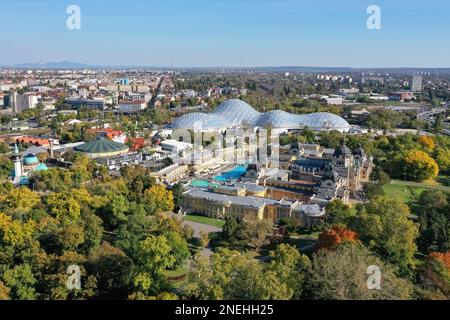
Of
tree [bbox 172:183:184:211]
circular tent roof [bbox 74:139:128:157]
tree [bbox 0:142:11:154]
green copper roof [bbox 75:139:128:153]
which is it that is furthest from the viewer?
tree [bbox 0:142:11:154]

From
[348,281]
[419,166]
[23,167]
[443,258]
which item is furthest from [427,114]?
[348,281]

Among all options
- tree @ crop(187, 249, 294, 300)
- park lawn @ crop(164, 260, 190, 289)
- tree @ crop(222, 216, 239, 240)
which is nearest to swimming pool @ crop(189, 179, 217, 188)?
tree @ crop(222, 216, 239, 240)

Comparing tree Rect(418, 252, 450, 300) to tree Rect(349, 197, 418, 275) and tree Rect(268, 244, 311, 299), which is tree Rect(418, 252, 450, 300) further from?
tree Rect(268, 244, 311, 299)

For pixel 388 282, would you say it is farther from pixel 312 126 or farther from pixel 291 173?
pixel 312 126

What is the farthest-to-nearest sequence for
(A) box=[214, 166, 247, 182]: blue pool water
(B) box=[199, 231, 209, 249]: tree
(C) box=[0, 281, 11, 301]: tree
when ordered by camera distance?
(A) box=[214, 166, 247, 182]: blue pool water → (B) box=[199, 231, 209, 249]: tree → (C) box=[0, 281, 11, 301]: tree

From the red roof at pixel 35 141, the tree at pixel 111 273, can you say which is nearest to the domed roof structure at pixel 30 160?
the red roof at pixel 35 141

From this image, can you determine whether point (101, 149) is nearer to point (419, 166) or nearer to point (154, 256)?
point (154, 256)
